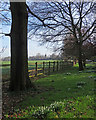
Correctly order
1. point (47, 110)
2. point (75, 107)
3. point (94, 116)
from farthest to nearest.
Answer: point (75, 107) → point (47, 110) → point (94, 116)

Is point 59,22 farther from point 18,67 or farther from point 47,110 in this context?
point 47,110

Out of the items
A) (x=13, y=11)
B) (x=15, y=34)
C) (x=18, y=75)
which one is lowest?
(x=18, y=75)

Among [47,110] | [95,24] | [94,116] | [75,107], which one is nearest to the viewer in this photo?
[94,116]

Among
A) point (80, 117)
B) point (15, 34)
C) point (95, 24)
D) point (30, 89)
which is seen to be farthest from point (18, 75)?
point (95, 24)

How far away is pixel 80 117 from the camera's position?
2.71 meters

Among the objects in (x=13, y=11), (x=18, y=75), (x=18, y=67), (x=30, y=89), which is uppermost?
(x=13, y=11)

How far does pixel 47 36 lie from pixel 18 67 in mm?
11538

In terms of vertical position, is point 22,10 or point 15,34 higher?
point 22,10

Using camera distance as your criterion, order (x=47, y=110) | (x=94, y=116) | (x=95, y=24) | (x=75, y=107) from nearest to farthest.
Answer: (x=94, y=116), (x=47, y=110), (x=75, y=107), (x=95, y=24)

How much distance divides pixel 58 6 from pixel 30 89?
13.4 metres

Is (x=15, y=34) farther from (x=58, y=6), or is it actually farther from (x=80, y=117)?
(x=58, y=6)

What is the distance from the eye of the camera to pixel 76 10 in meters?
14.9

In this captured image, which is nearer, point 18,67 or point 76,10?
point 18,67

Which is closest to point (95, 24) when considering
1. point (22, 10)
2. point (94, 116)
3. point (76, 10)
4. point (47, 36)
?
point (76, 10)
